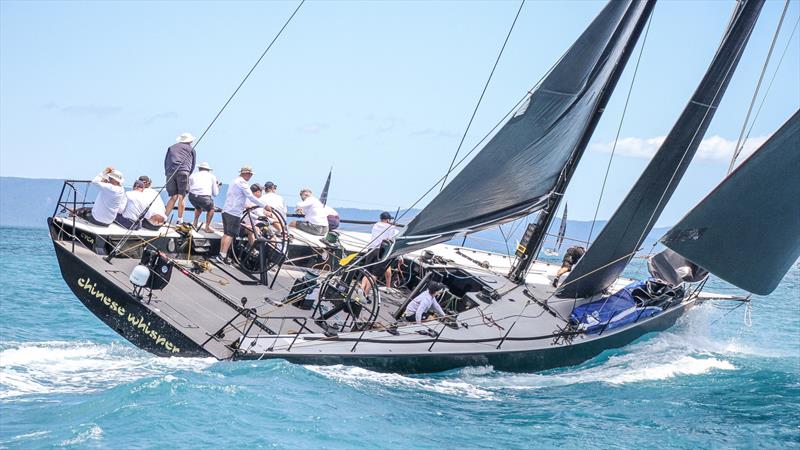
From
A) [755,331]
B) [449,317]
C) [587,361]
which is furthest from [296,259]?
[755,331]

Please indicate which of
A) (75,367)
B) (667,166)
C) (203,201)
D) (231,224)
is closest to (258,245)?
(231,224)

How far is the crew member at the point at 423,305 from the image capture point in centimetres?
1232

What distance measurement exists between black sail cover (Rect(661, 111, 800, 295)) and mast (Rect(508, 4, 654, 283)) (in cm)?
247

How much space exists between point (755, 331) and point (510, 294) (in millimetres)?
14687

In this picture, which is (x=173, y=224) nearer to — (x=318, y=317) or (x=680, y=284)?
(x=318, y=317)

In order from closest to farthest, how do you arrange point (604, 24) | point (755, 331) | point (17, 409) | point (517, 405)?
point (17, 409) → point (517, 405) → point (604, 24) → point (755, 331)

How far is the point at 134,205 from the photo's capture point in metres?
13.2

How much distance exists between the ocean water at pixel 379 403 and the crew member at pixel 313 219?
4523 millimetres

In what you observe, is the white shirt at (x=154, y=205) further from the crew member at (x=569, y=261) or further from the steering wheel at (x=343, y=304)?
the crew member at (x=569, y=261)

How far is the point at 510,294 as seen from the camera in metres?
13.9

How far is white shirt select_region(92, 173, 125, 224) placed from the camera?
41.4 ft

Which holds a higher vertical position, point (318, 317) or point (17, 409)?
point (318, 317)

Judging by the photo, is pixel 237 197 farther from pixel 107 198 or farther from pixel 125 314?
pixel 125 314

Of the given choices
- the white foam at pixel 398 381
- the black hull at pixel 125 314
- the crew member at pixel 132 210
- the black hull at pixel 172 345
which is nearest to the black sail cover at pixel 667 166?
the black hull at pixel 172 345
